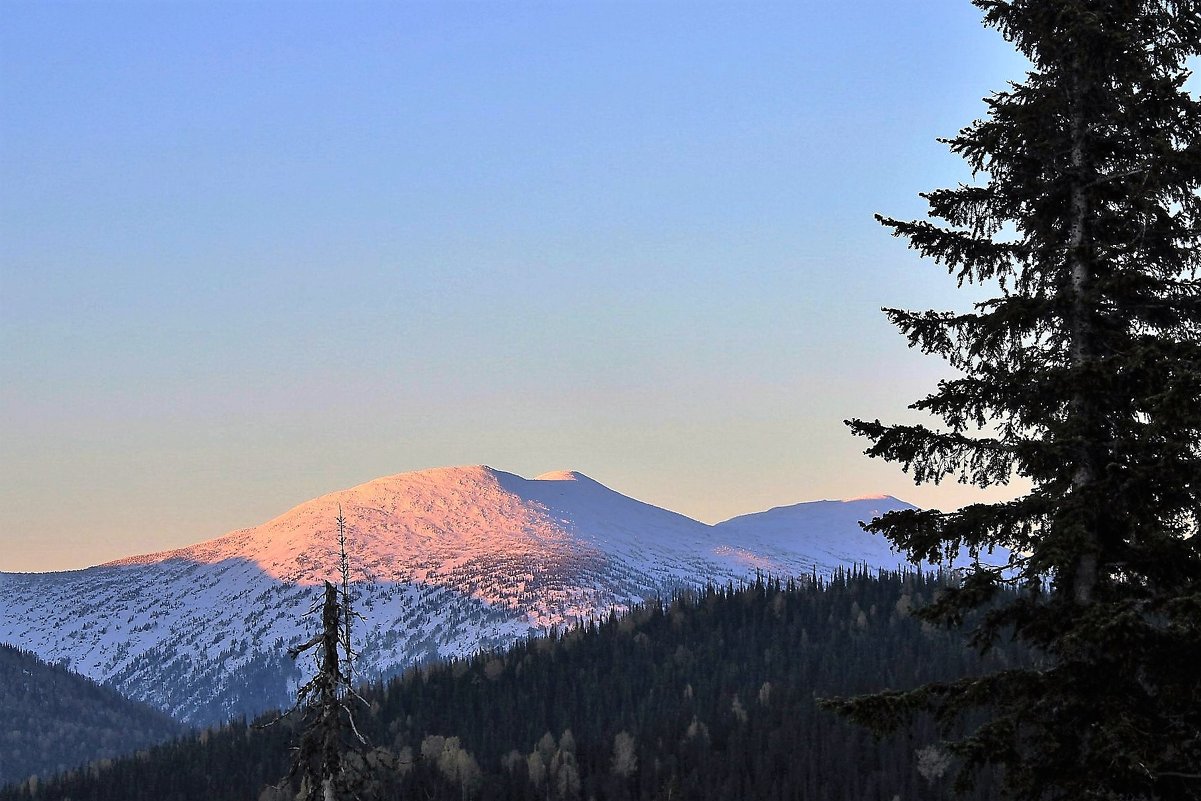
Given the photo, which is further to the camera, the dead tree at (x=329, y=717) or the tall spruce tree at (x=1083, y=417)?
the dead tree at (x=329, y=717)

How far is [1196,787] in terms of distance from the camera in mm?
18781

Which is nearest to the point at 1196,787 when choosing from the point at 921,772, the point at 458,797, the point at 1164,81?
the point at 1164,81

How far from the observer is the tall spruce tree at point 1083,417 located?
18828 mm

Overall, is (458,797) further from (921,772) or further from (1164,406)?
(1164,406)

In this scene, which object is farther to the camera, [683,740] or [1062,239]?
[683,740]

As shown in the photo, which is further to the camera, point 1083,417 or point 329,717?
point 329,717

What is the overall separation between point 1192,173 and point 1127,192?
94 cm

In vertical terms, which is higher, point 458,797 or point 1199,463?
point 1199,463

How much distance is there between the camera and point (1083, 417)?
20016 millimetres

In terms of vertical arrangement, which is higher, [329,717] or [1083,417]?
[1083,417]

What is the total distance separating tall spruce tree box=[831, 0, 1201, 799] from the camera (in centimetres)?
1883

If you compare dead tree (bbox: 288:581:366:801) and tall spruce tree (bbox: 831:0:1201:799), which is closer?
tall spruce tree (bbox: 831:0:1201:799)

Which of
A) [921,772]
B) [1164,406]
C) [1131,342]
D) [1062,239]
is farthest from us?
[921,772]

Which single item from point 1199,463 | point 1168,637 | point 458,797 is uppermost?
point 1199,463
